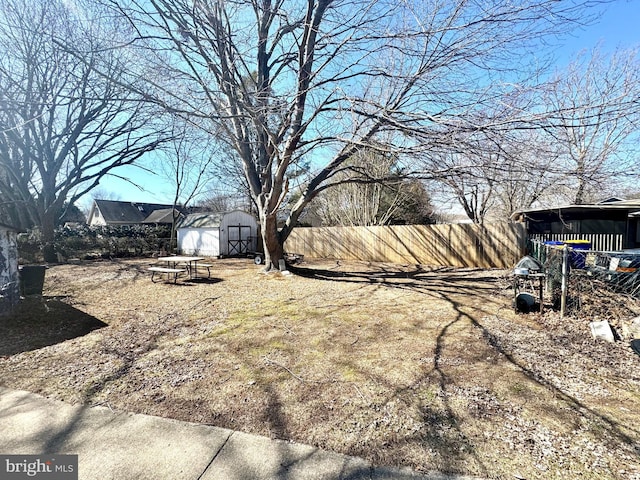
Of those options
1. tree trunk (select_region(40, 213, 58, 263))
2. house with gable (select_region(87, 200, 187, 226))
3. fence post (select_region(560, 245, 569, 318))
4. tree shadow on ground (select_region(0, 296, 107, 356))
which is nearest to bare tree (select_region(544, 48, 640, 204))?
fence post (select_region(560, 245, 569, 318))

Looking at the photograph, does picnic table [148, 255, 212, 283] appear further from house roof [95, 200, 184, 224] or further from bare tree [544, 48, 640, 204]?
house roof [95, 200, 184, 224]

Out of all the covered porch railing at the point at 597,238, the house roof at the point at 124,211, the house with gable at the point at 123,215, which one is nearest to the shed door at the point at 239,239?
the house with gable at the point at 123,215

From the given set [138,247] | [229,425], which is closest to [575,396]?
Result: [229,425]

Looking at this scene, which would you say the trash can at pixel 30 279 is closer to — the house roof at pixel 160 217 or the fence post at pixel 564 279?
the fence post at pixel 564 279

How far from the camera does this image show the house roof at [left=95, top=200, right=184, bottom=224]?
31.5 meters

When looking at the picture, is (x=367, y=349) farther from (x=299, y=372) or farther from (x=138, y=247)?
(x=138, y=247)

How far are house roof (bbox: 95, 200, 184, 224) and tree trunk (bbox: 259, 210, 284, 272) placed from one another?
25041mm

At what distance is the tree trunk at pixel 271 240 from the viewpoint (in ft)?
31.7

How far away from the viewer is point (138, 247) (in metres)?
17.7

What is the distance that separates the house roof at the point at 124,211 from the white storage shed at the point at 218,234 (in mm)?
14927

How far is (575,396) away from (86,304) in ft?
26.6

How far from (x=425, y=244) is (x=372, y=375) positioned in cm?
1074

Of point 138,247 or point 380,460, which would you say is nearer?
point 380,460

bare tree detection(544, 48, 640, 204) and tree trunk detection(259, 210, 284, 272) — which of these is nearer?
bare tree detection(544, 48, 640, 204)
